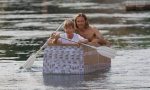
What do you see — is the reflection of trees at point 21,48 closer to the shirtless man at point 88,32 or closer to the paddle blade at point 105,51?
the shirtless man at point 88,32

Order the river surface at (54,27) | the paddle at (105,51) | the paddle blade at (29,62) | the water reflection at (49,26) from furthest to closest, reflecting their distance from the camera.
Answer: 1. the water reflection at (49,26)
2. the paddle blade at (29,62)
3. the paddle at (105,51)
4. the river surface at (54,27)

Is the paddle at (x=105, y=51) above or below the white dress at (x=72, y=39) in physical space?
below

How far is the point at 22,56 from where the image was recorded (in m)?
19.7

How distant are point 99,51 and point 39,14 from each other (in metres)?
21.3

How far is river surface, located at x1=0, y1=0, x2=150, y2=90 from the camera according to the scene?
14695mm

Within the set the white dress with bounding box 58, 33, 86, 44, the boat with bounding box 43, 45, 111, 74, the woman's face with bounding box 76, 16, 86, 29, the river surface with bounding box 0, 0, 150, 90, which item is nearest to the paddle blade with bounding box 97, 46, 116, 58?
the boat with bounding box 43, 45, 111, 74

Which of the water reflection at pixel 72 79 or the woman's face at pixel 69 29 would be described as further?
the woman's face at pixel 69 29

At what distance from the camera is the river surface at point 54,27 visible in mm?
14695

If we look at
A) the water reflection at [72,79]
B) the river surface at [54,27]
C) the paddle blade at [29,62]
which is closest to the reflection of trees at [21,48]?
the river surface at [54,27]

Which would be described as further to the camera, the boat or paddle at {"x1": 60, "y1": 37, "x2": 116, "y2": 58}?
paddle at {"x1": 60, "y1": 37, "x2": 116, "y2": 58}

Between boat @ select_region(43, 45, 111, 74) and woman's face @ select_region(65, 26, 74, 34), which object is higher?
woman's face @ select_region(65, 26, 74, 34)

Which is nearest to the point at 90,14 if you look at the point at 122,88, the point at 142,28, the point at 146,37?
the point at 142,28

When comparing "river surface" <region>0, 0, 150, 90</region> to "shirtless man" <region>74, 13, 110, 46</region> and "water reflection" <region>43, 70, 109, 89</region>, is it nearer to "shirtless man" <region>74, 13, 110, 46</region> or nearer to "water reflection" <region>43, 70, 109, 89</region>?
"water reflection" <region>43, 70, 109, 89</region>

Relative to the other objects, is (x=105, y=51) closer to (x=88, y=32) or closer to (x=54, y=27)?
(x=88, y=32)
